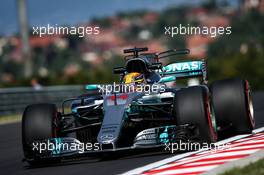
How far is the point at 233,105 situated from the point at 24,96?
19.6m

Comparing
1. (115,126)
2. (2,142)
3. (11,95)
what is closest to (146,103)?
(115,126)

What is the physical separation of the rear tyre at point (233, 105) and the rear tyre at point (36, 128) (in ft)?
8.56

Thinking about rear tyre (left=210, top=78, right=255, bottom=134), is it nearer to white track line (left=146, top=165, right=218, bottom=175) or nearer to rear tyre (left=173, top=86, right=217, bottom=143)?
rear tyre (left=173, top=86, right=217, bottom=143)

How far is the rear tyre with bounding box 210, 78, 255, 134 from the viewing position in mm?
13211

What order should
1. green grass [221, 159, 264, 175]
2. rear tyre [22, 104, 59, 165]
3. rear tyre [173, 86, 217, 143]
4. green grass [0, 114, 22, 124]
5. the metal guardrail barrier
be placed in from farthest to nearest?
the metal guardrail barrier < green grass [0, 114, 22, 124] < rear tyre [22, 104, 59, 165] < rear tyre [173, 86, 217, 143] < green grass [221, 159, 264, 175]

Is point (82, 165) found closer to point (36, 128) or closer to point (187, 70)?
point (36, 128)

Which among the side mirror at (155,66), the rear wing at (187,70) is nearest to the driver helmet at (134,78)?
the side mirror at (155,66)

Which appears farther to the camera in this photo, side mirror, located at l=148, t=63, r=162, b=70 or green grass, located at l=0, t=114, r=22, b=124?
green grass, located at l=0, t=114, r=22, b=124

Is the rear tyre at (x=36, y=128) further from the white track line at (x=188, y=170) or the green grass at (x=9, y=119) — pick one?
the green grass at (x=9, y=119)

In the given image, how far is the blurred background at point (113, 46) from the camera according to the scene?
134ft

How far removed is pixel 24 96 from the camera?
105ft

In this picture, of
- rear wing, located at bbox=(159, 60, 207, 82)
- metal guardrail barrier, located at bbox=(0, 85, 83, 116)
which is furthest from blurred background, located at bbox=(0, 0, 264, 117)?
rear wing, located at bbox=(159, 60, 207, 82)

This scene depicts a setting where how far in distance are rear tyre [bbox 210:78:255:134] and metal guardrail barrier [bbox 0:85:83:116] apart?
57.5 ft

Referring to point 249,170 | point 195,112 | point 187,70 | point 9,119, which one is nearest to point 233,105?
point 195,112
